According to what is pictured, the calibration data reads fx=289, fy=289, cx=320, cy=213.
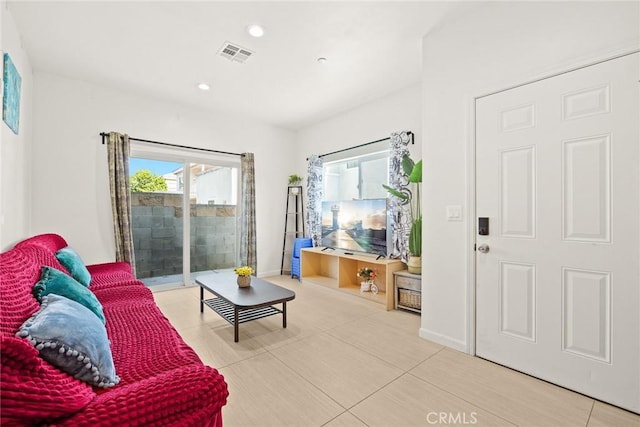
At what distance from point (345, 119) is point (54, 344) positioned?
14.0 ft

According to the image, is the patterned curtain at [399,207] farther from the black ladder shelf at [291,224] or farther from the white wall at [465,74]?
the black ladder shelf at [291,224]

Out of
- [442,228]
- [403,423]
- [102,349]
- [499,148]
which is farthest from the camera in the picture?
[442,228]

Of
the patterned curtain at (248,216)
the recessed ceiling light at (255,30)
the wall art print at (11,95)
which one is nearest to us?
the wall art print at (11,95)

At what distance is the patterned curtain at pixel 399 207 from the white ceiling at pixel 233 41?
0.73m

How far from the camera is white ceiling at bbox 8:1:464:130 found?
7.52ft

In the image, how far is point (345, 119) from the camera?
15.0 ft

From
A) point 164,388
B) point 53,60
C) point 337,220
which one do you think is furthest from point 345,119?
point 164,388

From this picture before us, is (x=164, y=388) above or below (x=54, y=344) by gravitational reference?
below

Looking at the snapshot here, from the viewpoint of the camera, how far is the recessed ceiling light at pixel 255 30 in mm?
2473

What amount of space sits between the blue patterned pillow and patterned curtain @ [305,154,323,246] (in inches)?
149

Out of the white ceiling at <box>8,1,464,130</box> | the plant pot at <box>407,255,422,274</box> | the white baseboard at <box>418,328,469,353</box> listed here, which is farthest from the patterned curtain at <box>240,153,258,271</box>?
the white baseboard at <box>418,328,469,353</box>

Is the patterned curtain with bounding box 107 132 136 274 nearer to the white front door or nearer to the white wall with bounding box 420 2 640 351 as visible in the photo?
the white wall with bounding box 420 2 640 351

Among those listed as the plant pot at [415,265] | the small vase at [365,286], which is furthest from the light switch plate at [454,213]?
the small vase at [365,286]

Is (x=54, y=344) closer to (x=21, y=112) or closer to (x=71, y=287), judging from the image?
(x=71, y=287)
